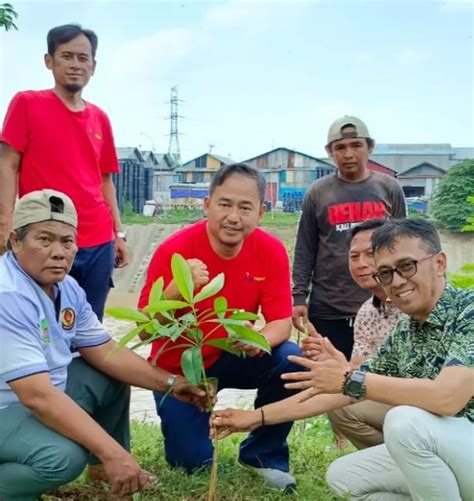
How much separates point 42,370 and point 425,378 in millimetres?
1196

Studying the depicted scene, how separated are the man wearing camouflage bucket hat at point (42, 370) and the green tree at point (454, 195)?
9916 millimetres

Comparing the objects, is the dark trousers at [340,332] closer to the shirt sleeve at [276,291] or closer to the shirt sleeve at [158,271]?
the shirt sleeve at [276,291]

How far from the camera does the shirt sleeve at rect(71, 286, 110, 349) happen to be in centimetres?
258

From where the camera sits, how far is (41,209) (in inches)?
92.4

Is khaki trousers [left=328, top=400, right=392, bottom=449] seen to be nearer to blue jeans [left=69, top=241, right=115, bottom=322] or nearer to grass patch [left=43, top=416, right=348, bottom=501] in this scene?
grass patch [left=43, top=416, right=348, bottom=501]

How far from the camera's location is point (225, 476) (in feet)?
9.51

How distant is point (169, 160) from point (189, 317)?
23.7 metres

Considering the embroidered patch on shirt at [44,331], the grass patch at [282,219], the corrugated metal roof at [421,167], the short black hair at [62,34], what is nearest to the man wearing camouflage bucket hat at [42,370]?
the embroidered patch on shirt at [44,331]

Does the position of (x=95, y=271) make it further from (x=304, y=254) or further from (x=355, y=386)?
(x=355, y=386)

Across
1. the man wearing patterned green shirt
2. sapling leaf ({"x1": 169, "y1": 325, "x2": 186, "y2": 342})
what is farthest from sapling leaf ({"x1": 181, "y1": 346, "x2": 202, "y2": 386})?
the man wearing patterned green shirt

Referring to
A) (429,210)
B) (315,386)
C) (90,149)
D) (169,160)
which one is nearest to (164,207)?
(169,160)

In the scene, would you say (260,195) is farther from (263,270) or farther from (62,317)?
(62,317)

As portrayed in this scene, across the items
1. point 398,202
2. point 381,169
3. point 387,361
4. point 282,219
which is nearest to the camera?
point 387,361

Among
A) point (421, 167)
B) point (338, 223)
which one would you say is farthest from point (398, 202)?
point (421, 167)
